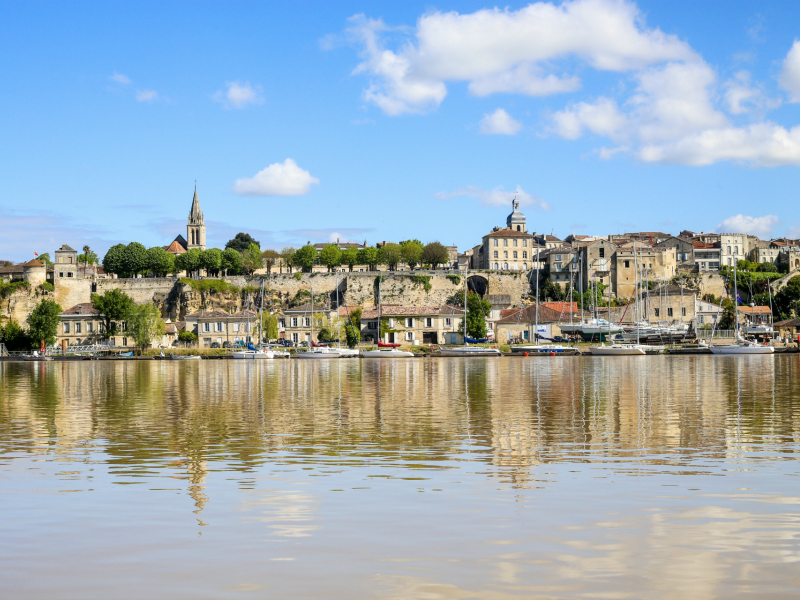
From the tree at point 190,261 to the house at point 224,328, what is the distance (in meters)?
21.0

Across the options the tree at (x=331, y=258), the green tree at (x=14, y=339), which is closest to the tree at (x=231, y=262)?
the tree at (x=331, y=258)

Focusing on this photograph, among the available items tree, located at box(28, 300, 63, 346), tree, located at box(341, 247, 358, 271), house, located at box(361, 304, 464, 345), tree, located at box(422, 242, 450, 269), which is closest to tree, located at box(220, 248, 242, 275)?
tree, located at box(341, 247, 358, 271)

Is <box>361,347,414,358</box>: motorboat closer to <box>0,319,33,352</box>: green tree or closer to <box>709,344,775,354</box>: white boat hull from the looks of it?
<box>709,344,775,354</box>: white boat hull

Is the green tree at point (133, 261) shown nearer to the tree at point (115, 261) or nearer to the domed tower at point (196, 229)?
the tree at point (115, 261)

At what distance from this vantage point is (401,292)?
9250cm

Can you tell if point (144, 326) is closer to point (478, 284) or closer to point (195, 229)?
point (478, 284)

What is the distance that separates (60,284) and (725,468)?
3596 inches

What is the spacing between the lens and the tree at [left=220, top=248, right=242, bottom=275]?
344ft

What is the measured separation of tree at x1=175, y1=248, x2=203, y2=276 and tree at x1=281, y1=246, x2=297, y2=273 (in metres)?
12.9

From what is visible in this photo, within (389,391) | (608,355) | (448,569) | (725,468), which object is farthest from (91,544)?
(608,355)

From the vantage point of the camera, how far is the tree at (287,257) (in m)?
112

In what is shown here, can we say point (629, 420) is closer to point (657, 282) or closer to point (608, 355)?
point (608, 355)

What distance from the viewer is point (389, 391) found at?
28.2 m


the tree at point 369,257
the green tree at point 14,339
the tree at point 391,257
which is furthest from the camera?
the tree at point 391,257
